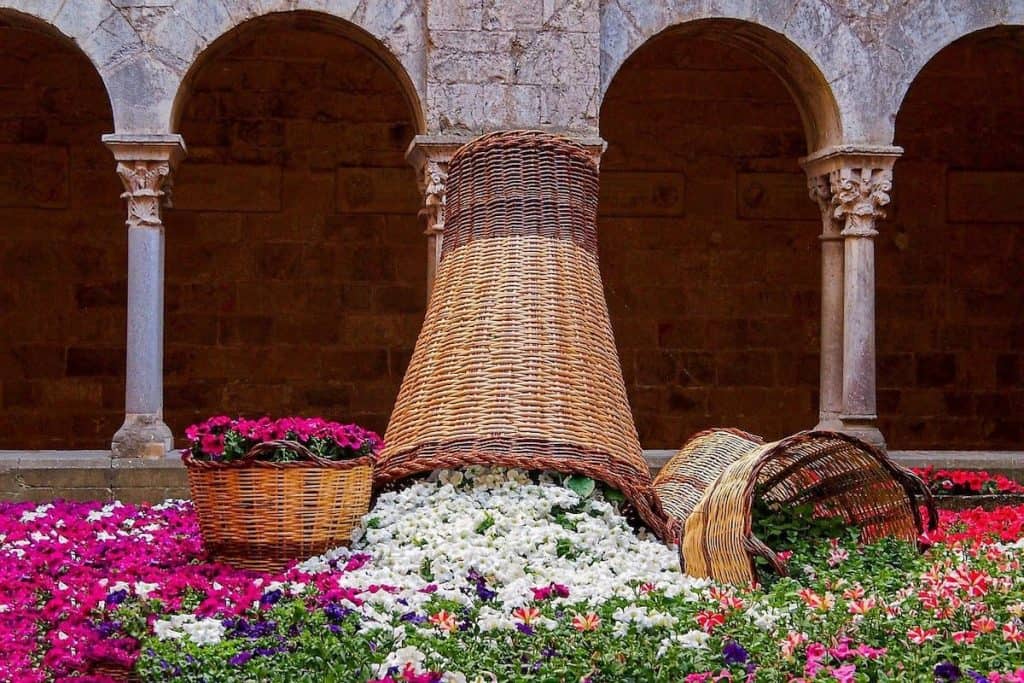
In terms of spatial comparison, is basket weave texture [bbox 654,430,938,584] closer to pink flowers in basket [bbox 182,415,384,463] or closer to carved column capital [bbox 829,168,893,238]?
pink flowers in basket [bbox 182,415,384,463]

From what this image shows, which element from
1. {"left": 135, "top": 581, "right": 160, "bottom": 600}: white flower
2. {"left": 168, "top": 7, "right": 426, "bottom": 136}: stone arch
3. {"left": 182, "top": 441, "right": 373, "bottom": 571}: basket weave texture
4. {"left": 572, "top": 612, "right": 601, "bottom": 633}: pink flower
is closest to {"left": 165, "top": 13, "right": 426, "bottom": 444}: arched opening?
{"left": 168, "top": 7, "right": 426, "bottom": 136}: stone arch

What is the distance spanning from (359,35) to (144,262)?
1745 mm

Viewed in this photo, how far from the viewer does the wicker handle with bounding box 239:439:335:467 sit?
443 cm

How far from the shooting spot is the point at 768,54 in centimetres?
846

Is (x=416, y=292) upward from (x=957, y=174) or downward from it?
downward

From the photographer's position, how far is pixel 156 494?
7.34 meters

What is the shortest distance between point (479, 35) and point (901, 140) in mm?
4880

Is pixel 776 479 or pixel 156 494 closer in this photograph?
pixel 776 479

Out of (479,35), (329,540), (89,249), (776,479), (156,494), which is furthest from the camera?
(89,249)

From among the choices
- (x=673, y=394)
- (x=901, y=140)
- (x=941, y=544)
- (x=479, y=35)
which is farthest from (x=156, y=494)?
(x=901, y=140)

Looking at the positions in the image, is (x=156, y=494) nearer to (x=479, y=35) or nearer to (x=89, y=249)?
(x=479, y=35)

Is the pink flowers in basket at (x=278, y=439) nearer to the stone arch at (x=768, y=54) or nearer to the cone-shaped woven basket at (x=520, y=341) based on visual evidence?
the cone-shaped woven basket at (x=520, y=341)

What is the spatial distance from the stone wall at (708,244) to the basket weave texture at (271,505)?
6.87 meters

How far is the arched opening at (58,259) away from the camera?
35.6 ft
